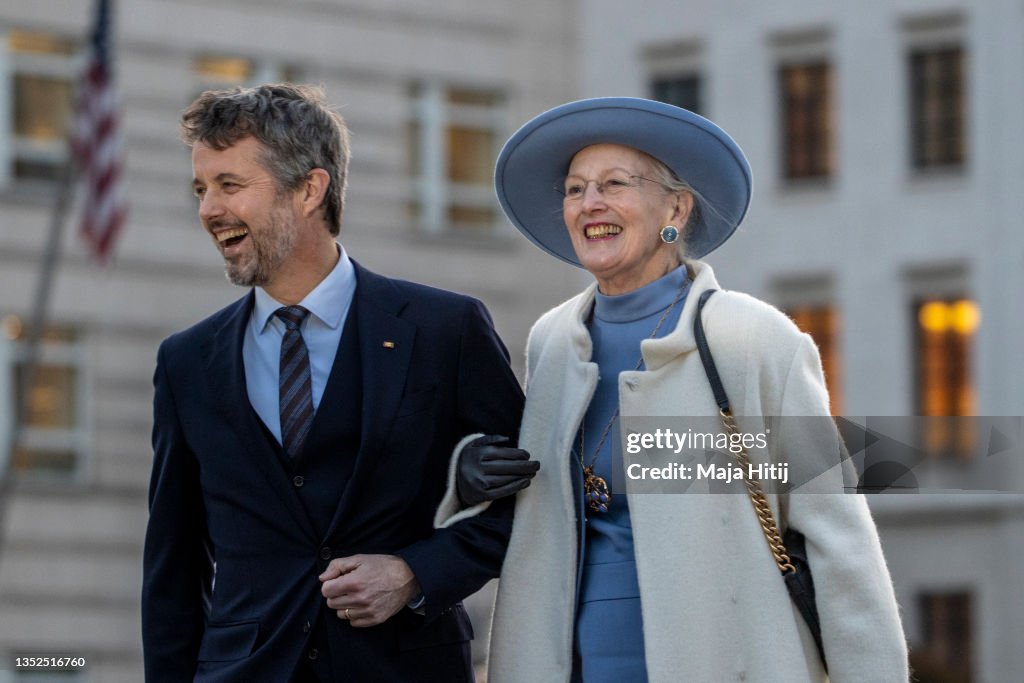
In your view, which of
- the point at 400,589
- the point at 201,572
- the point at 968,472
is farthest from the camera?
the point at 968,472

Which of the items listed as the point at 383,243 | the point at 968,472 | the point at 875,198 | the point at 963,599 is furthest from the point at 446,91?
the point at 968,472

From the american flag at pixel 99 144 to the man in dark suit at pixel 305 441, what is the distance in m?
14.0

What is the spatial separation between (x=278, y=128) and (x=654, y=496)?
4.44 ft

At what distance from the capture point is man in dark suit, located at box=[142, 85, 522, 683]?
5863mm

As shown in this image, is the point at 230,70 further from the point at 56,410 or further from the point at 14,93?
the point at 56,410

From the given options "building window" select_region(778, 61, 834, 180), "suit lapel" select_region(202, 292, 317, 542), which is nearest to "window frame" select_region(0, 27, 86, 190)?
"building window" select_region(778, 61, 834, 180)

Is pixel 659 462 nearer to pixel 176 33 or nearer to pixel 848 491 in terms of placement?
pixel 848 491

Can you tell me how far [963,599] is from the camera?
26094mm

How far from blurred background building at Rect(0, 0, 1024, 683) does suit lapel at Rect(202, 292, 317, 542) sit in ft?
57.1

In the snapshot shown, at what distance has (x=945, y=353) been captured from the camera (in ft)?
86.8

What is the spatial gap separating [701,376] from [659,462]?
0.83ft

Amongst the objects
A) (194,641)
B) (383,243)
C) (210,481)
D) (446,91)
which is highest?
(446,91)

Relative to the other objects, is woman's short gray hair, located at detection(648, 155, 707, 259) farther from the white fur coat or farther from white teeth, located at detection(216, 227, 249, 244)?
white teeth, located at detection(216, 227, 249, 244)

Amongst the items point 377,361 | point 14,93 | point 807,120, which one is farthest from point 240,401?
point 807,120
